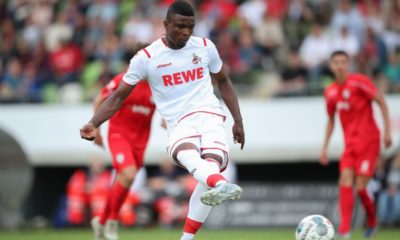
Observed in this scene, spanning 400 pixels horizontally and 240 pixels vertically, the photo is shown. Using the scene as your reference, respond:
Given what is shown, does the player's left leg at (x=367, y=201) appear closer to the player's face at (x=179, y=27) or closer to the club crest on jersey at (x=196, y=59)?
the club crest on jersey at (x=196, y=59)

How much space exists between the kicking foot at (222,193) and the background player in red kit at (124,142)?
396 cm

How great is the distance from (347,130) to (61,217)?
962cm

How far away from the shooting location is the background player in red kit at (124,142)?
496 inches

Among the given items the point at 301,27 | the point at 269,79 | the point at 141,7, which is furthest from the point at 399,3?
the point at 141,7

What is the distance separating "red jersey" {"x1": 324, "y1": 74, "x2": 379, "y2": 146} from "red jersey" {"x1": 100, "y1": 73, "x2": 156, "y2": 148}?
2.70 metres

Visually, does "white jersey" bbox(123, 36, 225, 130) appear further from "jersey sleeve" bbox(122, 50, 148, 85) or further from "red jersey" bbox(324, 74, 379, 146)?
"red jersey" bbox(324, 74, 379, 146)

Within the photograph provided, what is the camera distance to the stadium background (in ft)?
63.9

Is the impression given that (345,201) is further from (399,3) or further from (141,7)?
(141,7)

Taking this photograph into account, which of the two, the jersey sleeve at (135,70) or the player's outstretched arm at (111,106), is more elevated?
the jersey sleeve at (135,70)

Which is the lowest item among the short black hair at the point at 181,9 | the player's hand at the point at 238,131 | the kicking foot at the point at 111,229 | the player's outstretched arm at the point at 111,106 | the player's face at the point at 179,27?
the kicking foot at the point at 111,229

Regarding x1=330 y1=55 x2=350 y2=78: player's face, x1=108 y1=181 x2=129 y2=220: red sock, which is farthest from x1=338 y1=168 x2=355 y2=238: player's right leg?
x1=108 y1=181 x2=129 y2=220: red sock

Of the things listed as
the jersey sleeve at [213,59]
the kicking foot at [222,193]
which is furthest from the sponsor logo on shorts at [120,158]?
the kicking foot at [222,193]

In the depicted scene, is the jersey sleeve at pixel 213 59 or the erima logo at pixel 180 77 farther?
the jersey sleeve at pixel 213 59

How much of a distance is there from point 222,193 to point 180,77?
1634mm
